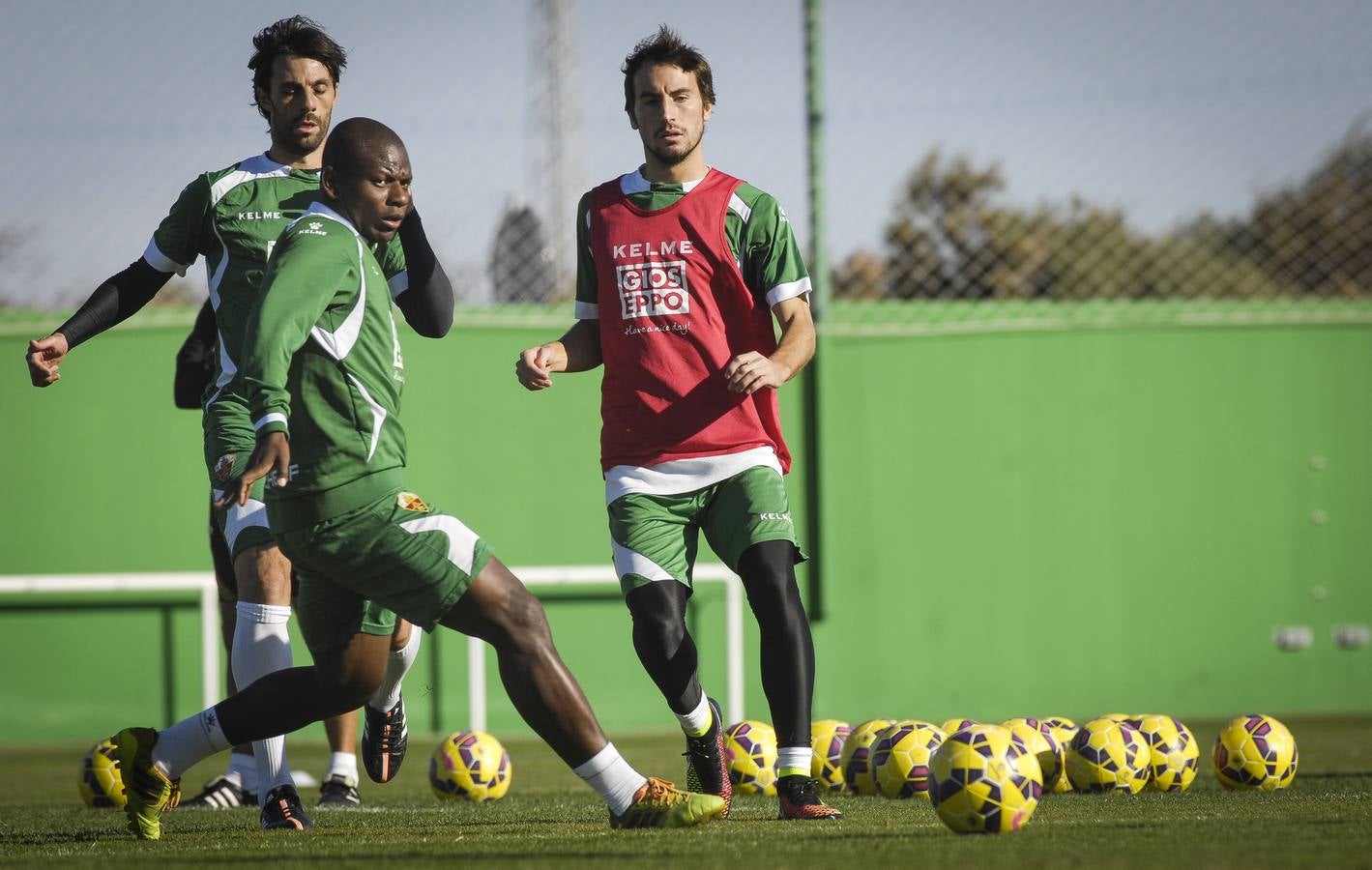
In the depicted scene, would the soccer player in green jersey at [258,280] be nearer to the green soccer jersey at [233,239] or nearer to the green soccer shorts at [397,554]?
the green soccer jersey at [233,239]

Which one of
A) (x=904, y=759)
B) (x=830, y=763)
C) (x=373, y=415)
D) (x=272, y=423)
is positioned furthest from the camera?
(x=830, y=763)

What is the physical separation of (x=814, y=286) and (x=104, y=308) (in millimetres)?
5718

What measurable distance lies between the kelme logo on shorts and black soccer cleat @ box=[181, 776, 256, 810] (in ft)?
5.22

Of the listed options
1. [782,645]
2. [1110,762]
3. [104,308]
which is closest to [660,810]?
[782,645]

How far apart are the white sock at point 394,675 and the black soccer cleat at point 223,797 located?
1052 millimetres

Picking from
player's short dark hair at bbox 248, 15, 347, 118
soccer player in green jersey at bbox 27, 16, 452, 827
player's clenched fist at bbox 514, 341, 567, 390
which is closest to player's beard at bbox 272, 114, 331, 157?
soccer player in green jersey at bbox 27, 16, 452, 827

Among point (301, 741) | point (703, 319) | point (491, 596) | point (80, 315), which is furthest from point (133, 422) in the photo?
point (491, 596)

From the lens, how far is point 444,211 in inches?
406

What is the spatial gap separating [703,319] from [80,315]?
6.65ft

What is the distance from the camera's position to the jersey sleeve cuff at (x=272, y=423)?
390 cm

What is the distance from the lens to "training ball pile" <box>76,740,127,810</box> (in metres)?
6.12

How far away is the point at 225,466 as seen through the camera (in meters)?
5.24

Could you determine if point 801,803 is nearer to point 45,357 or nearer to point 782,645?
point 782,645

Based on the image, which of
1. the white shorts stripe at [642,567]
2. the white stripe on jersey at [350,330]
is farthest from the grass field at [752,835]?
the white stripe on jersey at [350,330]
